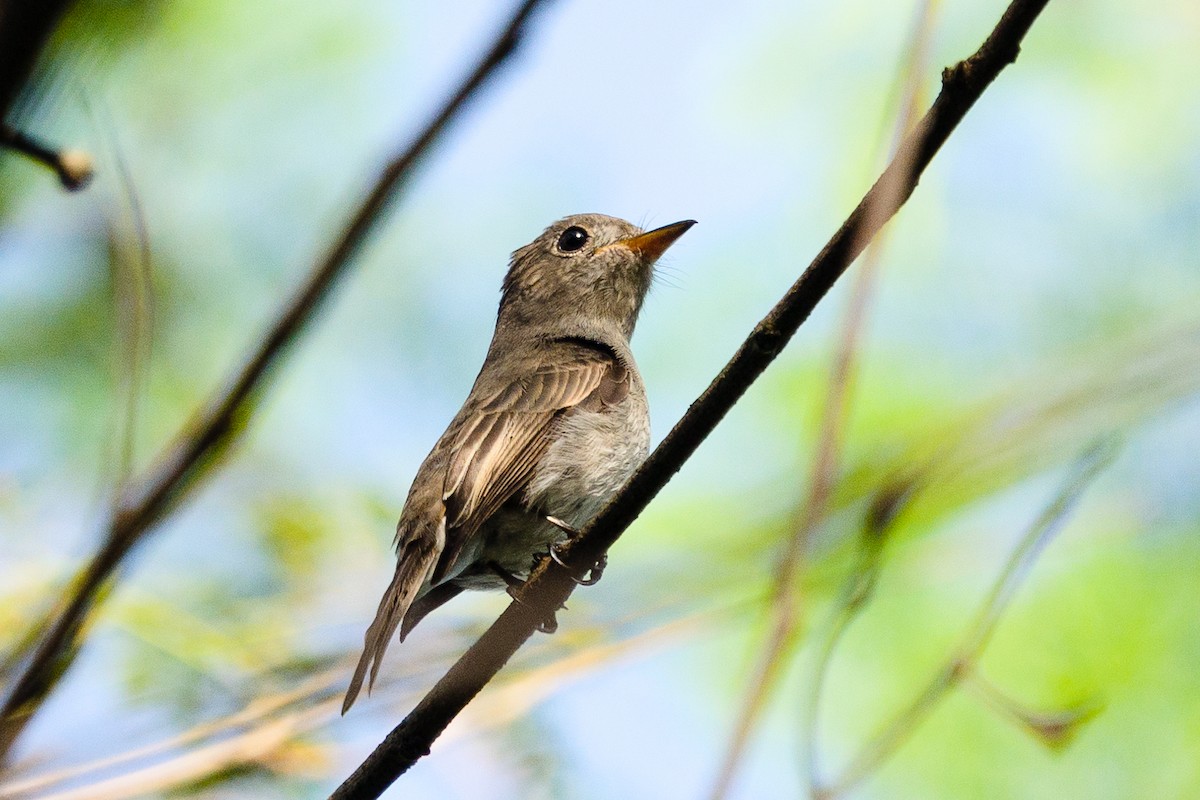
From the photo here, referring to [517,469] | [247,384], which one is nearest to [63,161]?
[247,384]

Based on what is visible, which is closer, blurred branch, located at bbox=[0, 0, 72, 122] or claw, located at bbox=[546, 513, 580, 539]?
blurred branch, located at bbox=[0, 0, 72, 122]

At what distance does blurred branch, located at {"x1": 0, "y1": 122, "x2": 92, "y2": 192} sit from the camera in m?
1.56

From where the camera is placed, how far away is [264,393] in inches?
60.6

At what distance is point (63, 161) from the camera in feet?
5.47

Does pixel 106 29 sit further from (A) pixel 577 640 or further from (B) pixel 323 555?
(B) pixel 323 555

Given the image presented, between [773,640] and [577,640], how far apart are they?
2.36m

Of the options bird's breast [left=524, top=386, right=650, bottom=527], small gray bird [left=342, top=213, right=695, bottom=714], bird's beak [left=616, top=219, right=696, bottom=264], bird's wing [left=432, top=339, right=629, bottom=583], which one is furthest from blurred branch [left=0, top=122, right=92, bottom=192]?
bird's beak [left=616, top=219, right=696, bottom=264]

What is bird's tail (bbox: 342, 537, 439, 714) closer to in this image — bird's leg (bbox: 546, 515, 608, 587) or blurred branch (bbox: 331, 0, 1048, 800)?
blurred branch (bbox: 331, 0, 1048, 800)

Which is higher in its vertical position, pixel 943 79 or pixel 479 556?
pixel 943 79

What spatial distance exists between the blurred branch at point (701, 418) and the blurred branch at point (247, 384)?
1224 mm

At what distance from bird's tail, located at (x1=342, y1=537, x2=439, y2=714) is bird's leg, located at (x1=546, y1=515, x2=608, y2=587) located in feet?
1.61

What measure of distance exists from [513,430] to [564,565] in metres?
1.58

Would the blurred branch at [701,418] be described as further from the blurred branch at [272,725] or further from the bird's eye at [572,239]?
the bird's eye at [572,239]

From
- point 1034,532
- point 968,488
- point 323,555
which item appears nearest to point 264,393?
point 1034,532
